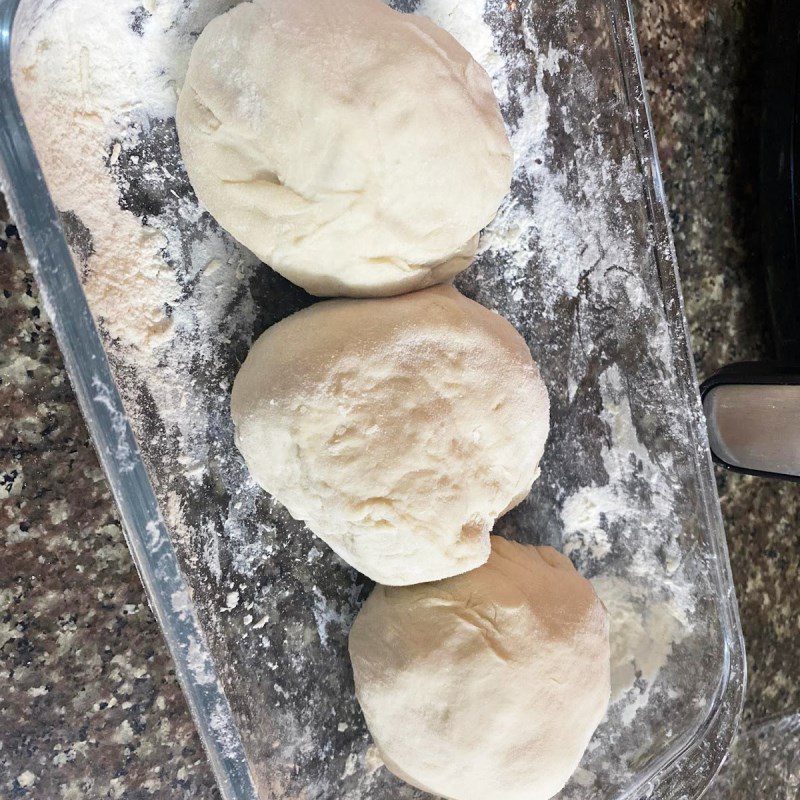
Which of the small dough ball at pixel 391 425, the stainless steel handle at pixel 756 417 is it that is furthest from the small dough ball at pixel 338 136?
the stainless steel handle at pixel 756 417

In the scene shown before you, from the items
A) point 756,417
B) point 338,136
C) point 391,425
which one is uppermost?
point 338,136

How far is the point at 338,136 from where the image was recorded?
0.76 meters

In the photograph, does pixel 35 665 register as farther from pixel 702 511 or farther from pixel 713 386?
pixel 713 386

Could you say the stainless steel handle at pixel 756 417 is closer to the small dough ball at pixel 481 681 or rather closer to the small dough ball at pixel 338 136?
the small dough ball at pixel 481 681

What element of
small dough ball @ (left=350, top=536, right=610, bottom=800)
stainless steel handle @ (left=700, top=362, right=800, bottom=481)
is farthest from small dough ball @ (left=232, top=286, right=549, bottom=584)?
stainless steel handle @ (left=700, top=362, right=800, bottom=481)

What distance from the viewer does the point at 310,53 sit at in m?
0.75

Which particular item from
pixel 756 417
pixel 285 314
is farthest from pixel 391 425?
pixel 756 417

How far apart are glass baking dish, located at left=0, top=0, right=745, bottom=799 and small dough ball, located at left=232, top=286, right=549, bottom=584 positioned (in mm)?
120

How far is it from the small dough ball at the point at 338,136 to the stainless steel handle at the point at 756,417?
0.63m

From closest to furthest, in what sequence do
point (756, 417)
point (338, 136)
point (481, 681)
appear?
1. point (338, 136)
2. point (481, 681)
3. point (756, 417)

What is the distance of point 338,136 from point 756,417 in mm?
887

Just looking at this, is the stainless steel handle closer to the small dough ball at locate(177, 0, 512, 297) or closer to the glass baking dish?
the glass baking dish

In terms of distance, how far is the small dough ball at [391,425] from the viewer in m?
0.81

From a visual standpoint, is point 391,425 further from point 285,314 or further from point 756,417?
point 756,417
